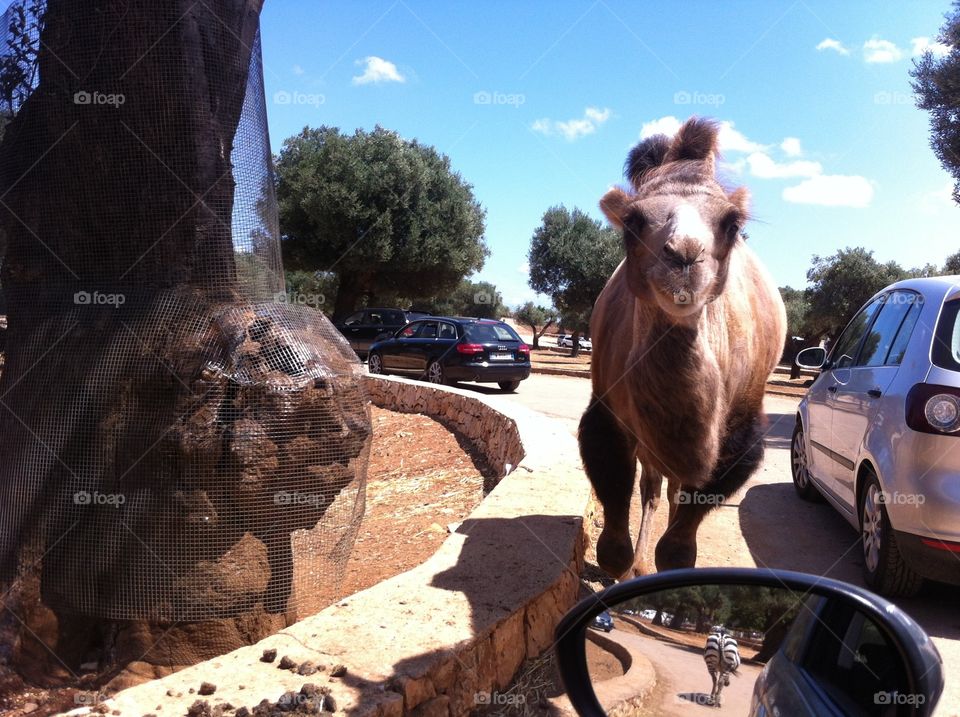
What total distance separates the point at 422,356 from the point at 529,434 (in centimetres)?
1079

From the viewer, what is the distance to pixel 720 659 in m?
1.38

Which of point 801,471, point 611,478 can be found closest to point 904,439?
point 611,478

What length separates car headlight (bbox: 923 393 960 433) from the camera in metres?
4.22

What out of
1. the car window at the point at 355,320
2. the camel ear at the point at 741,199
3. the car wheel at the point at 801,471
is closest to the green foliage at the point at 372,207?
the car window at the point at 355,320

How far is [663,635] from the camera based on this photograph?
1.60 meters

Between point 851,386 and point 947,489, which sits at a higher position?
point 851,386

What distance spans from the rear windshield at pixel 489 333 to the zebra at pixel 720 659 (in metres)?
16.1

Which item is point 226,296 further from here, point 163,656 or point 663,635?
point 663,635

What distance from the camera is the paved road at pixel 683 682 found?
52.9 inches

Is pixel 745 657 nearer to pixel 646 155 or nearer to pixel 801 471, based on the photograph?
pixel 646 155

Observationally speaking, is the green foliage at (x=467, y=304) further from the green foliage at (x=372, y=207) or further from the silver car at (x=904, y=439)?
the silver car at (x=904, y=439)

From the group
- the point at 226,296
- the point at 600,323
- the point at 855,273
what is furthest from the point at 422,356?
the point at 855,273

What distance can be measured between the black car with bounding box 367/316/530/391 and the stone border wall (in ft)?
40.0

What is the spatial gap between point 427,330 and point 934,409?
15139 mm
